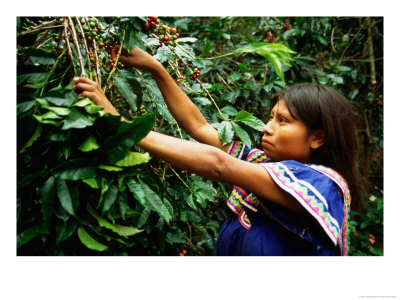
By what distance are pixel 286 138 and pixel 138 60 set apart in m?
0.51

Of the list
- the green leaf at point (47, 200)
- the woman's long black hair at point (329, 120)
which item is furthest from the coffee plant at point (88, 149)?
the woman's long black hair at point (329, 120)

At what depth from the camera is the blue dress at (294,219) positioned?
78 centimetres

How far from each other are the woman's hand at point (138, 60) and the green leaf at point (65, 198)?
45 centimetres

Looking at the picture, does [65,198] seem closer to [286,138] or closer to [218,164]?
[218,164]

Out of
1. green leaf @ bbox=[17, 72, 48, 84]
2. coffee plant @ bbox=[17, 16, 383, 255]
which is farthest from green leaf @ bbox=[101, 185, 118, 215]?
green leaf @ bbox=[17, 72, 48, 84]

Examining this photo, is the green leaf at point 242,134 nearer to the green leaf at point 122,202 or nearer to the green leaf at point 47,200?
the green leaf at point 122,202

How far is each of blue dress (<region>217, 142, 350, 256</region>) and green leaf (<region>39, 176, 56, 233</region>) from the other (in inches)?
20.3

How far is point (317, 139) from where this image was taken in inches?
37.3

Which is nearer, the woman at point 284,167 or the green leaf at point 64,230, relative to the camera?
the green leaf at point 64,230

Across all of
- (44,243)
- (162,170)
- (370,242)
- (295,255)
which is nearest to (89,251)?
(44,243)

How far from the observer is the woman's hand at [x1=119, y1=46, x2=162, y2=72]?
897 mm

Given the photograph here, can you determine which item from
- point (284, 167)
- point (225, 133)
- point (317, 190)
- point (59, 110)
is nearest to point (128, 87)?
point (59, 110)

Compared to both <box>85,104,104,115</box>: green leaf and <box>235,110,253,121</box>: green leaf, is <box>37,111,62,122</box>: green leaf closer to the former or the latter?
<box>85,104,104,115</box>: green leaf

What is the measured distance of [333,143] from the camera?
3.03ft
